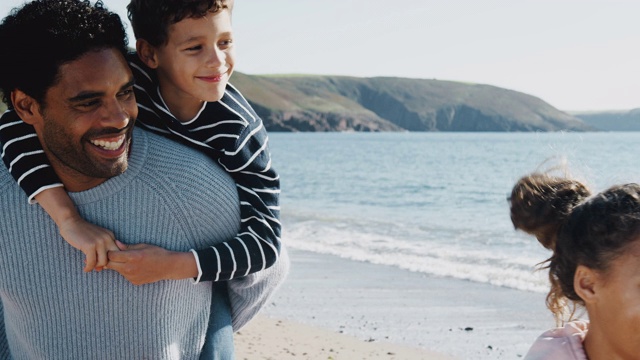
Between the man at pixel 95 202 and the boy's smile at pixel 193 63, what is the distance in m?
0.26

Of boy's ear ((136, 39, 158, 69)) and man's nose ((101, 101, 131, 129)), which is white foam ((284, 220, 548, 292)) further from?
man's nose ((101, 101, 131, 129))

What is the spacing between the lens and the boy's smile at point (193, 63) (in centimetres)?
297

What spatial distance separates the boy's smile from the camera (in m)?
2.97

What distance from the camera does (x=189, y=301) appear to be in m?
2.75

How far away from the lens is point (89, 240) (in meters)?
2.53

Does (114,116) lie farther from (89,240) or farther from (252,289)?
(252,289)

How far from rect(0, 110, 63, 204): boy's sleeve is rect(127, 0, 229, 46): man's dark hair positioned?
0.62m

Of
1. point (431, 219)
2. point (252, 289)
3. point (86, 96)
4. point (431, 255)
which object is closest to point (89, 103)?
point (86, 96)

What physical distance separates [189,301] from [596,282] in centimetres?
132

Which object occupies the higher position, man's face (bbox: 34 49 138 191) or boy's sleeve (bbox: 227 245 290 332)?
man's face (bbox: 34 49 138 191)

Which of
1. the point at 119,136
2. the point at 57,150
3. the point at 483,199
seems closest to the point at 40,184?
the point at 57,150

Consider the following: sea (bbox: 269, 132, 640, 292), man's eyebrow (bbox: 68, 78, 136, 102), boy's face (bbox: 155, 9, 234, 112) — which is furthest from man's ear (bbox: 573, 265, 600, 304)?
man's eyebrow (bbox: 68, 78, 136, 102)

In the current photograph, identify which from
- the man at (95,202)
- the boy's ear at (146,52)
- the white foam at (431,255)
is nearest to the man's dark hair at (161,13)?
the boy's ear at (146,52)

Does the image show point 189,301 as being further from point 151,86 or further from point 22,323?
point 151,86
